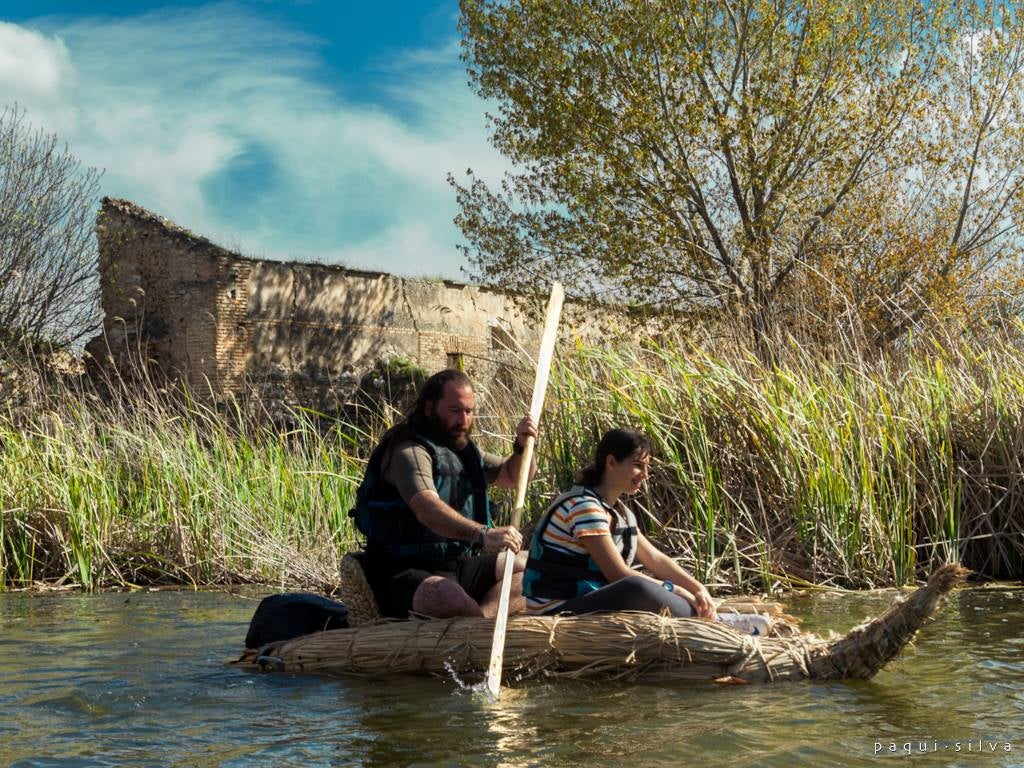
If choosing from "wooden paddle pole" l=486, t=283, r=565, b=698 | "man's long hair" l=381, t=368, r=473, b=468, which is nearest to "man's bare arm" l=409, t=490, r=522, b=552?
"wooden paddle pole" l=486, t=283, r=565, b=698

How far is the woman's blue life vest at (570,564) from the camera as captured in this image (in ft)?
17.0

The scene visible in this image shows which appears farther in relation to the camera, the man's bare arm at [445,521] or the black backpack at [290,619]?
the black backpack at [290,619]

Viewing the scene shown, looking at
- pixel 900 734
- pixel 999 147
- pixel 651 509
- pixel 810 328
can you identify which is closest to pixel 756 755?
pixel 900 734

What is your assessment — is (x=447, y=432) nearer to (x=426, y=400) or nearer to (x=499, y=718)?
(x=426, y=400)

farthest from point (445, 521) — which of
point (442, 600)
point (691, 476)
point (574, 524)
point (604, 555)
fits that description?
point (691, 476)

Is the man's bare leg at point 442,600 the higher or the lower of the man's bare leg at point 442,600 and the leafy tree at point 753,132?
the lower

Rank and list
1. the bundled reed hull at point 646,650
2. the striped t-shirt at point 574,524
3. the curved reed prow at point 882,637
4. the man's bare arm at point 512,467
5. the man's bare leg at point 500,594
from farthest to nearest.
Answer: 1. the man's bare arm at point 512,467
2. the man's bare leg at point 500,594
3. the striped t-shirt at point 574,524
4. the bundled reed hull at point 646,650
5. the curved reed prow at point 882,637

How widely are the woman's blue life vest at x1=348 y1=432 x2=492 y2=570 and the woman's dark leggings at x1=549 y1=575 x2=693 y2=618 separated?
77 centimetres

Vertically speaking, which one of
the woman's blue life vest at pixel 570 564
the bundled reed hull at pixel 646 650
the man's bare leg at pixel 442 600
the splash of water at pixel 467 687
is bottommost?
the splash of water at pixel 467 687

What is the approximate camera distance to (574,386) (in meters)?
8.12

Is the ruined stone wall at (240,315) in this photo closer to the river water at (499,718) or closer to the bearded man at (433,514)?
the bearded man at (433,514)

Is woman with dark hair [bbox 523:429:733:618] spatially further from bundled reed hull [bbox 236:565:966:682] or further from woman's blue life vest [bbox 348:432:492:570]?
woman's blue life vest [bbox 348:432:492:570]

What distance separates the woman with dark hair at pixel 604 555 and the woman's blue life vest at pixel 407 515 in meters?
0.44

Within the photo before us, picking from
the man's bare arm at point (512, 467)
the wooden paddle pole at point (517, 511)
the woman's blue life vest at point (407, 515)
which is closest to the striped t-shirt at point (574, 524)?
the wooden paddle pole at point (517, 511)
